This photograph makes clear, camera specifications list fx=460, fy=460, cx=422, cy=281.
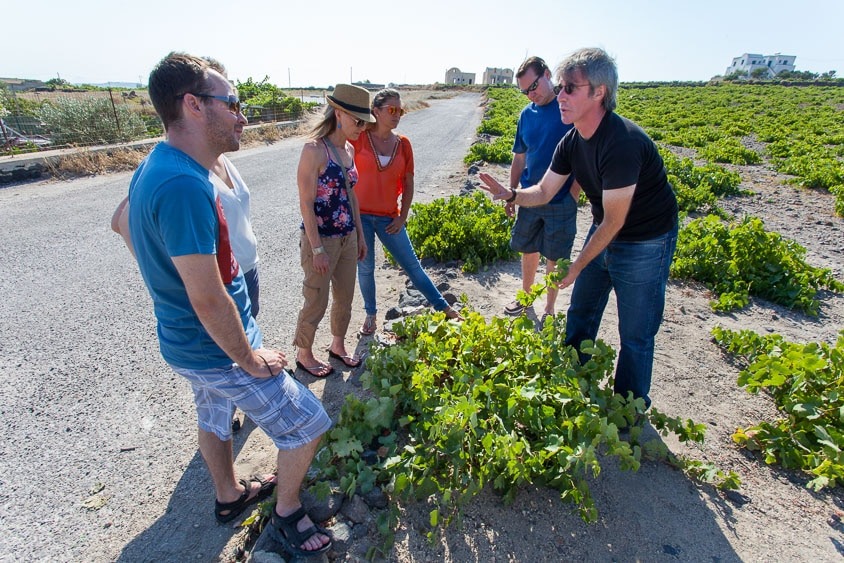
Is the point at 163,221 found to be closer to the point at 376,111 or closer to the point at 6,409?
the point at 376,111

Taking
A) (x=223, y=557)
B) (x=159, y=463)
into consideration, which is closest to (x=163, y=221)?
(x=223, y=557)

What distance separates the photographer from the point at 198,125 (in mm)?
1661

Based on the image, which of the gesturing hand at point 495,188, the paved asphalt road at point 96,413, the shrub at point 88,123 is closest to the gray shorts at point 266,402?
the paved asphalt road at point 96,413

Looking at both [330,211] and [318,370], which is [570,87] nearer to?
[330,211]

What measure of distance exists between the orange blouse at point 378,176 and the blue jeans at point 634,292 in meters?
1.60

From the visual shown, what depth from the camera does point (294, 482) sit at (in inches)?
81.4

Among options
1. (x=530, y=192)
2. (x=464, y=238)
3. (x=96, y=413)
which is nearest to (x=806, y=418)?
(x=530, y=192)

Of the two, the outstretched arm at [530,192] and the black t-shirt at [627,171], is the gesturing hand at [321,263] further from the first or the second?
the black t-shirt at [627,171]

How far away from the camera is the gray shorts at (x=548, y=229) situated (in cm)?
388

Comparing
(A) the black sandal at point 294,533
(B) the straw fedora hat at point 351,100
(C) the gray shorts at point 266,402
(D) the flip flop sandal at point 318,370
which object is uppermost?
(B) the straw fedora hat at point 351,100

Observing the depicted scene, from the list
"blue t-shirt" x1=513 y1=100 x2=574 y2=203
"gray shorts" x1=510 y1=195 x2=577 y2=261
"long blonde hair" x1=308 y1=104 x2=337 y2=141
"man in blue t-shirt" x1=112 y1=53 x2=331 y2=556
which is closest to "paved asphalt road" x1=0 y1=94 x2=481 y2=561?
"man in blue t-shirt" x1=112 y1=53 x2=331 y2=556

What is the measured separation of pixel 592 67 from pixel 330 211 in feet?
5.84

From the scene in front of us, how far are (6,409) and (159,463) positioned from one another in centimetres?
131

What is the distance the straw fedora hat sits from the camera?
288 cm
